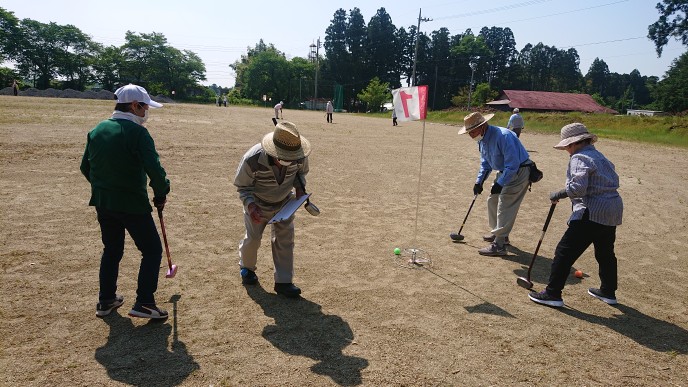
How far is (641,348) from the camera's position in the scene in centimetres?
425

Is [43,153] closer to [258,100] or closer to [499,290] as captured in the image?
[499,290]

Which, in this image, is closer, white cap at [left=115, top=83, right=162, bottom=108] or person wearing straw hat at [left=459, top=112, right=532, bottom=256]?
white cap at [left=115, top=83, right=162, bottom=108]

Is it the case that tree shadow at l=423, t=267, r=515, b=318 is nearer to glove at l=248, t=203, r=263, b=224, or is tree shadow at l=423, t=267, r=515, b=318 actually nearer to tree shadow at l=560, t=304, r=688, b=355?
tree shadow at l=560, t=304, r=688, b=355

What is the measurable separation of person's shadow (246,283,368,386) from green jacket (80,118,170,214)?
168cm

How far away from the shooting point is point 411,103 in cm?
627

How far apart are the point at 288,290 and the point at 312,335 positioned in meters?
0.83

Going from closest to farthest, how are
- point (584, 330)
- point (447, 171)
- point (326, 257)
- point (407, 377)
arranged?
point (407, 377) → point (584, 330) → point (326, 257) → point (447, 171)

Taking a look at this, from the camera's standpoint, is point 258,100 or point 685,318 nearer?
point 685,318

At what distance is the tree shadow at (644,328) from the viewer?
14.2 feet

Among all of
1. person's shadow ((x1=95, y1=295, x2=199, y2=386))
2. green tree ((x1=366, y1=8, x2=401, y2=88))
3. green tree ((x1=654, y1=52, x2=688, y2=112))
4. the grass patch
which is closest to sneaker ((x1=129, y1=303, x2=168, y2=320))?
person's shadow ((x1=95, y1=295, x2=199, y2=386))

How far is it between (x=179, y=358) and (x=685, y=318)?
5397 millimetres

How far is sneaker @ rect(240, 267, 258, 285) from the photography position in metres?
5.23

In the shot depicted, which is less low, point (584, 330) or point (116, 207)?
point (116, 207)

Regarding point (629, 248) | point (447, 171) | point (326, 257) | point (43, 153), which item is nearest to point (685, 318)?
point (629, 248)
